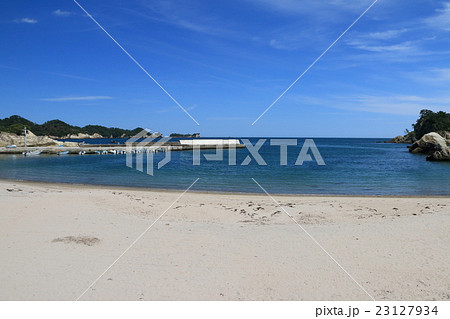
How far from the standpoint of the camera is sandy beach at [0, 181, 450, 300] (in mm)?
5594

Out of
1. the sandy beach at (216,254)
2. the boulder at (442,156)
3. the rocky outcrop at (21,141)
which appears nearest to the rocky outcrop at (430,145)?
the boulder at (442,156)

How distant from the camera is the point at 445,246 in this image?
25.6 ft

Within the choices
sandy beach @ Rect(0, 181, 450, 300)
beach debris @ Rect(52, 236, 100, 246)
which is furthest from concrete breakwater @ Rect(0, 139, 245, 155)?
beach debris @ Rect(52, 236, 100, 246)

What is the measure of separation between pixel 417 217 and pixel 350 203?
3.99 m

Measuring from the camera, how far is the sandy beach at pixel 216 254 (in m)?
5.59

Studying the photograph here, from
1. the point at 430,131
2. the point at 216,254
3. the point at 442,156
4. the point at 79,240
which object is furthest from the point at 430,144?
the point at 79,240

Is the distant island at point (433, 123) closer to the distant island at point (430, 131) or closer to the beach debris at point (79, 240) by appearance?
the distant island at point (430, 131)

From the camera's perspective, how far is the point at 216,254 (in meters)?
7.36

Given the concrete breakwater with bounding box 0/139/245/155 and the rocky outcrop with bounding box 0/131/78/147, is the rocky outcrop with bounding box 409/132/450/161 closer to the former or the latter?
the concrete breakwater with bounding box 0/139/245/155

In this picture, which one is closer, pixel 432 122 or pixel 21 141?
pixel 21 141

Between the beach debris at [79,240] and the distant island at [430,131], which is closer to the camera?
the beach debris at [79,240]

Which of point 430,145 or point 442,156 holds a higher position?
point 430,145

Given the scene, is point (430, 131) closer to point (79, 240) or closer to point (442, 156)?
point (442, 156)
